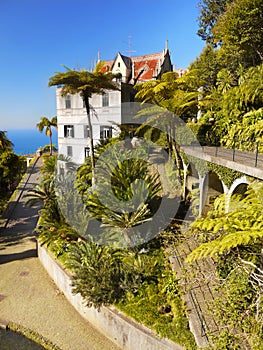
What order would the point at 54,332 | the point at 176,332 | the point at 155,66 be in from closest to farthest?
the point at 176,332 < the point at 54,332 < the point at 155,66

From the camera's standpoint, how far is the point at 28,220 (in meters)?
16.3

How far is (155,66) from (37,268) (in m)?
20.5

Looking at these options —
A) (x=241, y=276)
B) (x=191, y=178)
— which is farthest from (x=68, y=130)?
(x=241, y=276)

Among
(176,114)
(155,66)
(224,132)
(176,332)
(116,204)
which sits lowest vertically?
(176,332)

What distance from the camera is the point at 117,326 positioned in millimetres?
6590

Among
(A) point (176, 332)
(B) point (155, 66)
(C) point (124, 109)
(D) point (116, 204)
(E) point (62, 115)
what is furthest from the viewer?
(B) point (155, 66)

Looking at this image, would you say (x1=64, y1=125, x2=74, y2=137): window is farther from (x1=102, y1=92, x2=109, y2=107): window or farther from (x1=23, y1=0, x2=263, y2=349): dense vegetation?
(x1=23, y1=0, x2=263, y2=349): dense vegetation

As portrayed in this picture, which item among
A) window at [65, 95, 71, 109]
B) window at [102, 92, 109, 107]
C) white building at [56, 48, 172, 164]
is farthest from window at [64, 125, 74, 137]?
window at [102, 92, 109, 107]

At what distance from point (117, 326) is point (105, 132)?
50.7ft

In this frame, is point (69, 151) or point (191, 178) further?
point (69, 151)

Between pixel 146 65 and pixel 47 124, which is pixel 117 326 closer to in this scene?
pixel 146 65

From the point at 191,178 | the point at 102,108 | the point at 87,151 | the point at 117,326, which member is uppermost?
the point at 102,108

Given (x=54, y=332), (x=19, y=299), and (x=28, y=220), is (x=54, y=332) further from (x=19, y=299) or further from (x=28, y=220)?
(x=28, y=220)

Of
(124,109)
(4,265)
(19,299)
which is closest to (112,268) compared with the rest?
(19,299)
